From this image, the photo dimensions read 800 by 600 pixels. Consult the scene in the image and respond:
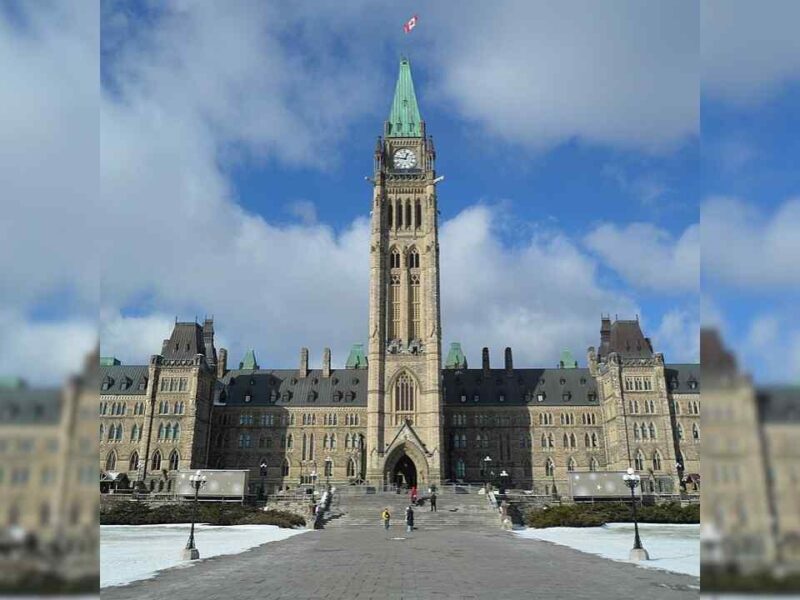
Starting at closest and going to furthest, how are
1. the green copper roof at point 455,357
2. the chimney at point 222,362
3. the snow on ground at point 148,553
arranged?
the snow on ground at point 148,553 < the chimney at point 222,362 < the green copper roof at point 455,357

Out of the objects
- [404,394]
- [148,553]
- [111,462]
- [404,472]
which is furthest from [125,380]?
[148,553]

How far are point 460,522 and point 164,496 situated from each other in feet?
95.8

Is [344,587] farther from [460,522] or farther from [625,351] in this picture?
[625,351]

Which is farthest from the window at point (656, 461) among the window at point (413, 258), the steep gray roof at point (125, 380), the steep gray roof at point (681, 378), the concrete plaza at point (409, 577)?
the steep gray roof at point (125, 380)

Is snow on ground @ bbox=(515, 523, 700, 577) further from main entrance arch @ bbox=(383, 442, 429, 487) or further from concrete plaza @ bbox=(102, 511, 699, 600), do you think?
main entrance arch @ bbox=(383, 442, 429, 487)

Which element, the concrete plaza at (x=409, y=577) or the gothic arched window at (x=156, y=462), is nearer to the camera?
the concrete plaza at (x=409, y=577)

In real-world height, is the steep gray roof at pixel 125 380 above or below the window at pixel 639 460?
above

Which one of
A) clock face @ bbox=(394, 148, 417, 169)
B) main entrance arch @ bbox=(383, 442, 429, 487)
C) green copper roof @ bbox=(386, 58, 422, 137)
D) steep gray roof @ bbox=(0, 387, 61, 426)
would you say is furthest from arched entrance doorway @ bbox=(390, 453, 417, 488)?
steep gray roof @ bbox=(0, 387, 61, 426)

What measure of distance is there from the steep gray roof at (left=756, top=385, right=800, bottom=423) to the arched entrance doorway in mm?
72674

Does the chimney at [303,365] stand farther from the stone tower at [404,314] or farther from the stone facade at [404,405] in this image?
the stone tower at [404,314]

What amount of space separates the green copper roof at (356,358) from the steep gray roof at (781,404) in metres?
102

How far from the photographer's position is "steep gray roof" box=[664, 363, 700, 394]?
8069 centimetres

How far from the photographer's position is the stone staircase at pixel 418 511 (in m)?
47.7

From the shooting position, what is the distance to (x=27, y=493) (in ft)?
9.76
